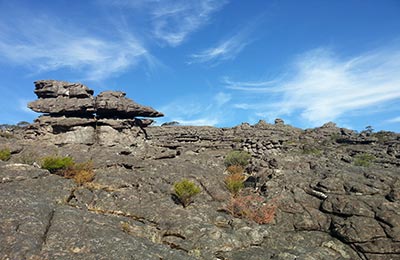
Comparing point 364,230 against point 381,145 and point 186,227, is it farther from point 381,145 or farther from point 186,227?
point 381,145

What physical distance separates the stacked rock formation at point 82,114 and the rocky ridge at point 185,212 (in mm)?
11236

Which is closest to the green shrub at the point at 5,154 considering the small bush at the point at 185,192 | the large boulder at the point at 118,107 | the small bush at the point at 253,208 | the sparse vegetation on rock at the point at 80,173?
the sparse vegetation on rock at the point at 80,173

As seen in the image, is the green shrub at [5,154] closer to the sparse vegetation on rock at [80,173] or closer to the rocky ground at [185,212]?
the rocky ground at [185,212]

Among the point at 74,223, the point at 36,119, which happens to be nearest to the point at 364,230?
the point at 74,223

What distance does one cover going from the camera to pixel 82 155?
35094 millimetres

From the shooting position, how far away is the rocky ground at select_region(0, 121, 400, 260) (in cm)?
1460

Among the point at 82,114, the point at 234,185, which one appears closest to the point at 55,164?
the point at 234,185

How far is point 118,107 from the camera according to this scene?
53719 millimetres

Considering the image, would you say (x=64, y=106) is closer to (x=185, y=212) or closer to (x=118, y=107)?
(x=118, y=107)

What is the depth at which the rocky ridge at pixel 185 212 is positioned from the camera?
1460 centimetres

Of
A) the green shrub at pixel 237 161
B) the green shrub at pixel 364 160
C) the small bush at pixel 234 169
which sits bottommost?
the small bush at pixel 234 169

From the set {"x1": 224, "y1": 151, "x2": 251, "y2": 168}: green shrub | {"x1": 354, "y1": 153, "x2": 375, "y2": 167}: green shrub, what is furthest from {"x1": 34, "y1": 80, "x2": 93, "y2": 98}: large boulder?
{"x1": 354, "y1": 153, "x2": 375, "y2": 167}: green shrub

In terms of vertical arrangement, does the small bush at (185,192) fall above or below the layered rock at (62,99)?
below

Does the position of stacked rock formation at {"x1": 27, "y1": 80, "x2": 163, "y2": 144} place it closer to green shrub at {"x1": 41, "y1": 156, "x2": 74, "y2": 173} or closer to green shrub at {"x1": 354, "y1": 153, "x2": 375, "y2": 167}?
Answer: green shrub at {"x1": 41, "y1": 156, "x2": 74, "y2": 173}
